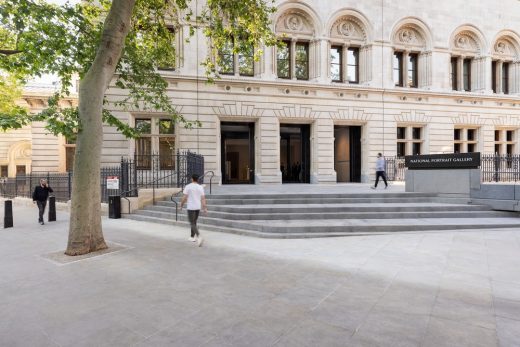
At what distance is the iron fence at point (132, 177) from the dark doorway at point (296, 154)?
6951 millimetres

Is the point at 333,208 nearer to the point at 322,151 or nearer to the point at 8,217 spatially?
the point at 322,151

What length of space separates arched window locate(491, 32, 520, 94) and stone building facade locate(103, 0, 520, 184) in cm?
8

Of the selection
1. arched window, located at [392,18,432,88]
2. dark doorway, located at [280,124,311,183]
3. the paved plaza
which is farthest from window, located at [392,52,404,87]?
the paved plaza

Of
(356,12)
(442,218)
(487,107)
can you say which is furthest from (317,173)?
(487,107)

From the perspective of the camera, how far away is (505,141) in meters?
23.0

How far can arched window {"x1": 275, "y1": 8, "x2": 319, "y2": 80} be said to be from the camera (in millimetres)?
19312

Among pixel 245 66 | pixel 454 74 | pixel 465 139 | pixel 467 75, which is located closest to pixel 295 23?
pixel 245 66

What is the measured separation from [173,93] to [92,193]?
11673 mm

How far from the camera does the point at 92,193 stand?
6.90 metres

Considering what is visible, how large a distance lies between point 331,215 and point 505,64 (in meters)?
24.9

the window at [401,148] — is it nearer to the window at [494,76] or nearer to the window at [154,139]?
the window at [494,76]

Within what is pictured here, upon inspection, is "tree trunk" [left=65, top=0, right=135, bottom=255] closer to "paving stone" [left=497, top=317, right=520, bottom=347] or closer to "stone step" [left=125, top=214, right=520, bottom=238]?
"stone step" [left=125, top=214, right=520, bottom=238]

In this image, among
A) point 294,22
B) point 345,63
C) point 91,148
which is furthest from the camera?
point 345,63

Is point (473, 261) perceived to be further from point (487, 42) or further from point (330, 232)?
point (487, 42)
